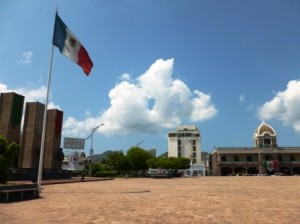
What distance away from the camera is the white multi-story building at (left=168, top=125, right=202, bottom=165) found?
14900 centimetres

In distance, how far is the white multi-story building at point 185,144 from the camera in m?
149

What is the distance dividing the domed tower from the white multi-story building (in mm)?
39192

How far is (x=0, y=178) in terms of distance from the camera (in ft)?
78.7

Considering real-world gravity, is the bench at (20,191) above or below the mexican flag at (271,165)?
below

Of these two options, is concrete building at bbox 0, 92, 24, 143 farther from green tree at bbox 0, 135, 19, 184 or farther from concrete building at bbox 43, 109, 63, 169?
green tree at bbox 0, 135, 19, 184

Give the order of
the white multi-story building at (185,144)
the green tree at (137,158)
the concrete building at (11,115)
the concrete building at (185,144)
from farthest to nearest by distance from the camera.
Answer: the white multi-story building at (185,144) → the concrete building at (185,144) → the green tree at (137,158) → the concrete building at (11,115)

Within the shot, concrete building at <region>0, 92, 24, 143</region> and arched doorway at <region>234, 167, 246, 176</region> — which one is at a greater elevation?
concrete building at <region>0, 92, 24, 143</region>

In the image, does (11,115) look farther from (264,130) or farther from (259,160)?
(264,130)

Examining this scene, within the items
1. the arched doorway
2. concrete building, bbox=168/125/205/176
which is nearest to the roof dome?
the arched doorway

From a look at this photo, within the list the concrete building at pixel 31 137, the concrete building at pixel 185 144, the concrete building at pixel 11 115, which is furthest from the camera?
the concrete building at pixel 185 144

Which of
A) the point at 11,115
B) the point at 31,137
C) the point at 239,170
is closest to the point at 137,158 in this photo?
the point at 31,137

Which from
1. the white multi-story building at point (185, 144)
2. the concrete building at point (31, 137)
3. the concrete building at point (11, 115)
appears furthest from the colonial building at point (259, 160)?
the concrete building at point (11, 115)

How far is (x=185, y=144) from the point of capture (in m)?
151

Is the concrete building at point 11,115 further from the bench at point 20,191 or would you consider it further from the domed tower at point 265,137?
the domed tower at point 265,137
